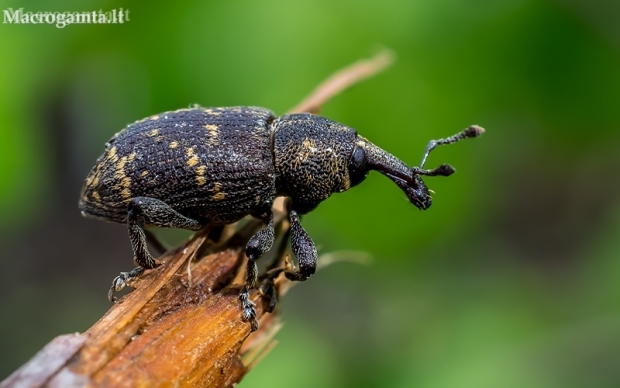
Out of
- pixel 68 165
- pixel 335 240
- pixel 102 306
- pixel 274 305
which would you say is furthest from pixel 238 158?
pixel 68 165

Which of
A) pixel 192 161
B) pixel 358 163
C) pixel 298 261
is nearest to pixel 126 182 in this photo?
pixel 192 161

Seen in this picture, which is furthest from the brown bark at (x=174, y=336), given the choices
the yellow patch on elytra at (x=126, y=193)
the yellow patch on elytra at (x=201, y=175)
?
the yellow patch on elytra at (x=126, y=193)

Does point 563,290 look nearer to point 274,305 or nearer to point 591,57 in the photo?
point 591,57

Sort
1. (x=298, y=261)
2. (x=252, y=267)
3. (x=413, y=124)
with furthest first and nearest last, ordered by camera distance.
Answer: (x=413, y=124), (x=298, y=261), (x=252, y=267)

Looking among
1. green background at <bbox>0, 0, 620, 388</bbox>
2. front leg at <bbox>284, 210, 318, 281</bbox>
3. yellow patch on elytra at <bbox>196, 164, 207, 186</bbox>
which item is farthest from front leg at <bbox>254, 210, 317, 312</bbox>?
green background at <bbox>0, 0, 620, 388</bbox>

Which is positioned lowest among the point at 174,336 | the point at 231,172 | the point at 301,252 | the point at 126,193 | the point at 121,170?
the point at 174,336

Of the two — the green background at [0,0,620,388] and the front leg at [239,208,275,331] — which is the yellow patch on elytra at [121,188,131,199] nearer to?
the front leg at [239,208,275,331]

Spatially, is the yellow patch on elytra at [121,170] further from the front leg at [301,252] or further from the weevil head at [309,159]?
the front leg at [301,252]

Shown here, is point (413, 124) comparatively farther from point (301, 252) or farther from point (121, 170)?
point (121, 170)
